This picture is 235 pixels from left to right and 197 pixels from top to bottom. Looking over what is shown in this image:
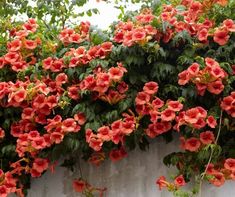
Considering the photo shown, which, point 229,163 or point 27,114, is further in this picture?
point 27,114

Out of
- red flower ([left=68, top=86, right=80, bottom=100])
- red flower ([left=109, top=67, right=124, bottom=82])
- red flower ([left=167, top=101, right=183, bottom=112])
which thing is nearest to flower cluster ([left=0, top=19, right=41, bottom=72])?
red flower ([left=68, top=86, right=80, bottom=100])

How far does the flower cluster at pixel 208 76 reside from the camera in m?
2.81

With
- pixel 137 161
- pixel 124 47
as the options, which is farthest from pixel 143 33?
pixel 137 161

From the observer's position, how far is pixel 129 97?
305cm

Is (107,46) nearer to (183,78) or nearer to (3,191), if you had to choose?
(183,78)

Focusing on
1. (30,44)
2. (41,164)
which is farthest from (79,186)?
(30,44)

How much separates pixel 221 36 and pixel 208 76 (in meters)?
0.28

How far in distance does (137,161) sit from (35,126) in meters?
0.65

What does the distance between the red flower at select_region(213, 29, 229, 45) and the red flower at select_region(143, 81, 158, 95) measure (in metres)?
0.42

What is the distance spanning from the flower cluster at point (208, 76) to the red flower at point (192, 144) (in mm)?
259

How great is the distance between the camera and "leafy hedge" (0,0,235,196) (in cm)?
287

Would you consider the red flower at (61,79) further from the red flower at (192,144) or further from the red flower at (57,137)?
the red flower at (192,144)

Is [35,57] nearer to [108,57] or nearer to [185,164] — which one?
[108,57]

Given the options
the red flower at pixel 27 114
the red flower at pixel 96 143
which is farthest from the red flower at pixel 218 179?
the red flower at pixel 27 114
